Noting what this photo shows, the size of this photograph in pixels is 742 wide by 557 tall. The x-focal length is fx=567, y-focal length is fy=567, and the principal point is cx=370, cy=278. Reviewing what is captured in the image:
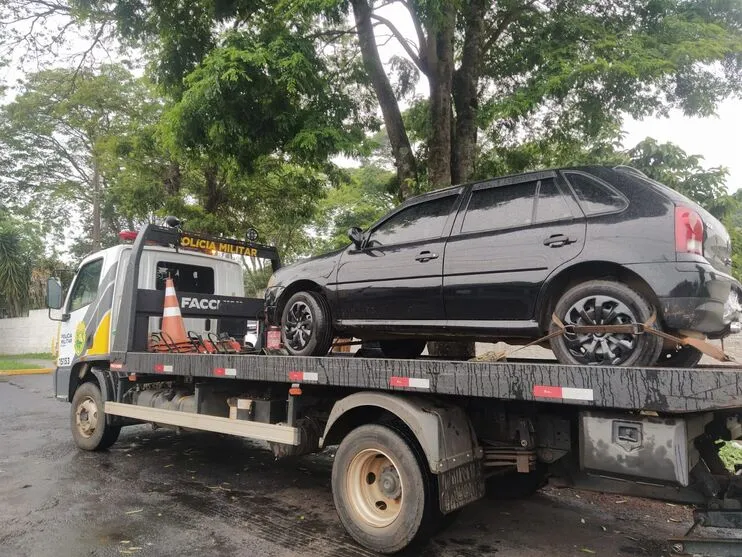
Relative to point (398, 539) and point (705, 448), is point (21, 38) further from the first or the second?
point (705, 448)

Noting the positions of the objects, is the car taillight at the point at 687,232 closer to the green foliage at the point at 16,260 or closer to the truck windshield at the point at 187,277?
the truck windshield at the point at 187,277

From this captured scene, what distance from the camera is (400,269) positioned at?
14.4 ft

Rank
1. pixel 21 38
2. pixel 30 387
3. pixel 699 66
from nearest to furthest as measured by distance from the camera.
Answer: pixel 699 66 → pixel 21 38 → pixel 30 387

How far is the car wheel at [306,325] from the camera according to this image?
4.79m

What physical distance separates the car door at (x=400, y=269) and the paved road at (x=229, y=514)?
5.43ft

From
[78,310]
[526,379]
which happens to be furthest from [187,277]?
[526,379]

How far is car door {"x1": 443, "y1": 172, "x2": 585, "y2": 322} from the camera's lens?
11.9 feet

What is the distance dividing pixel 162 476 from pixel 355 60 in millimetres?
7202

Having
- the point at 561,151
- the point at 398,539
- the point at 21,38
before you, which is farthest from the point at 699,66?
the point at 21,38

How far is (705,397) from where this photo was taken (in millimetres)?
2674

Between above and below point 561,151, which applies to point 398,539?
below

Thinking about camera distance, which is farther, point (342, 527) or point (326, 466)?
point (326, 466)

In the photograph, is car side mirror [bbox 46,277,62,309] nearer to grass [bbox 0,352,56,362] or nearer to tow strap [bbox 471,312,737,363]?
tow strap [bbox 471,312,737,363]

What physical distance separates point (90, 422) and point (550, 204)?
589cm
